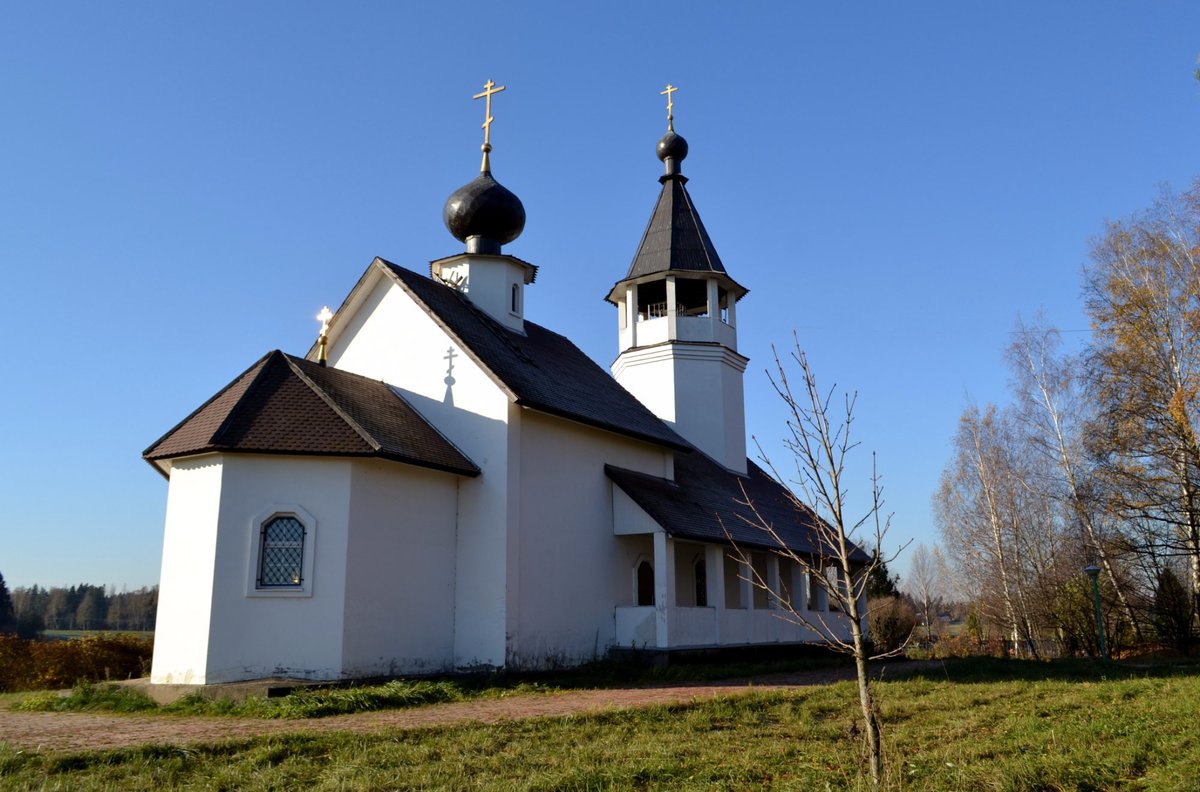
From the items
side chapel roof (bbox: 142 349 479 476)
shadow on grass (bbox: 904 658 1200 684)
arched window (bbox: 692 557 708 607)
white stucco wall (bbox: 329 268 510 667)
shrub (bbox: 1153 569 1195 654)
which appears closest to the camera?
side chapel roof (bbox: 142 349 479 476)

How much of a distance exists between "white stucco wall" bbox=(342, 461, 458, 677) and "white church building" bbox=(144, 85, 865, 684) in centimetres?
3

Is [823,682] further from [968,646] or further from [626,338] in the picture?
[968,646]

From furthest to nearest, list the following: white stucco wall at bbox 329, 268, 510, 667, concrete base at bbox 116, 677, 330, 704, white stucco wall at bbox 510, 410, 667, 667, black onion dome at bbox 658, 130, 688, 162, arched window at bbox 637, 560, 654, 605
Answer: black onion dome at bbox 658, 130, 688, 162
arched window at bbox 637, 560, 654, 605
white stucco wall at bbox 510, 410, 667, 667
white stucco wall at bbox 329, 268, 510, 667
concrete base at bbox 116, 677, 330, 704

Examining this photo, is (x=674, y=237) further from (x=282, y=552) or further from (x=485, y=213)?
(x=282, y=552)

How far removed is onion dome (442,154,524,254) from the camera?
22453mm

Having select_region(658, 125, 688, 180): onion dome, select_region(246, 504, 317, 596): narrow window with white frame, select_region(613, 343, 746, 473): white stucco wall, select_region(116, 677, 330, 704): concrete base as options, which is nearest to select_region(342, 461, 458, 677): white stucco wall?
select_region(246, 504, 317, 596): narrow window with white frame

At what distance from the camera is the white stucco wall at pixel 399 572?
14.4 meters

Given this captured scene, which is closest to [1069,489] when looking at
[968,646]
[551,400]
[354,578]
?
[968,646]

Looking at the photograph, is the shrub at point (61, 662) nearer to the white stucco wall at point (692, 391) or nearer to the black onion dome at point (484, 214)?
the black onion dome at point (484, 214)

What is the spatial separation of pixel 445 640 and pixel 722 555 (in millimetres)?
6854

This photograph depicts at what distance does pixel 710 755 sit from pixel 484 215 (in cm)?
1687

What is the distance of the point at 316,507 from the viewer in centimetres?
1442

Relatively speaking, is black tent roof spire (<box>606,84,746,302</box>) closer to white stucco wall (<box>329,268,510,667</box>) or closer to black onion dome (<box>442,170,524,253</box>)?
black onion dome (<box>442,170,524,253</box>)

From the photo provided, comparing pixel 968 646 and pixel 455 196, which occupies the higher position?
pixel 455 196
